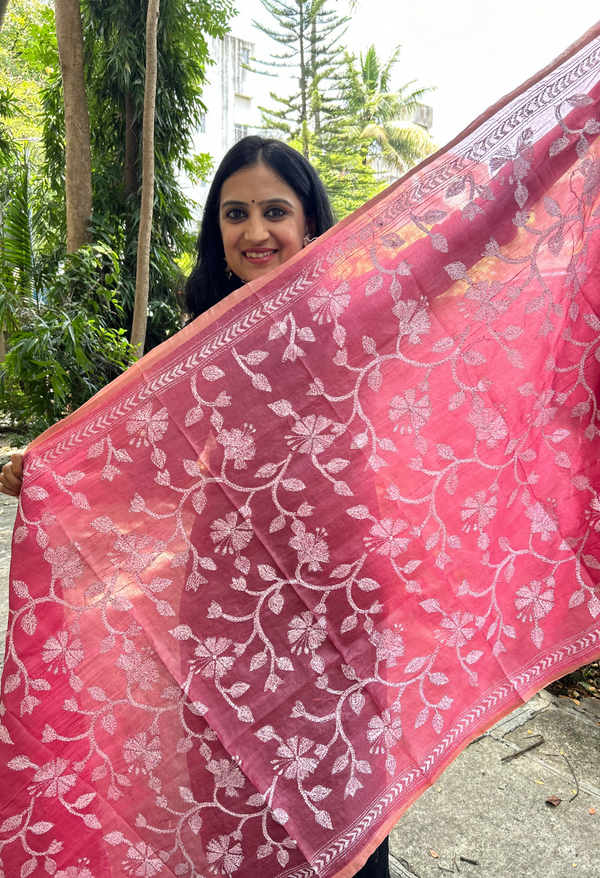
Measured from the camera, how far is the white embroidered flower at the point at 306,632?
40.9 inches

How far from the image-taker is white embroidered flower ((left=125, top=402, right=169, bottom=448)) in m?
1.06

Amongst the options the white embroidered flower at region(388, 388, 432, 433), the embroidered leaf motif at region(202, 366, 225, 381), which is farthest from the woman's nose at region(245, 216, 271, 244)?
the white embroidered flower at region(388, 388, 432, 433)

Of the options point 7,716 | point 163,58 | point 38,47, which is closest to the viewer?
point 7,716

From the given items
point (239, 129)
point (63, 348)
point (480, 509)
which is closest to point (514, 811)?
point (480, 509)

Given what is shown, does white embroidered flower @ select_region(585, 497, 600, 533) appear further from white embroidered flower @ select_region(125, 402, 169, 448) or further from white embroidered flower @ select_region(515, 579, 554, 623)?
white embroidered flower @ select_region(125, 402, 169, 448)

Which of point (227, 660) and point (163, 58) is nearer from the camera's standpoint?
point (227, 660)

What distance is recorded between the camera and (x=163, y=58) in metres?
6.50

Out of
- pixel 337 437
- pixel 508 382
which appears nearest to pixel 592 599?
pixel 508 382

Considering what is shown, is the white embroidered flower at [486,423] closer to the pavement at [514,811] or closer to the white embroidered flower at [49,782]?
the white embroidered flower at [49,782]

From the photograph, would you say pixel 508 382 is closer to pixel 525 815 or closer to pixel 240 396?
pixel 240 396

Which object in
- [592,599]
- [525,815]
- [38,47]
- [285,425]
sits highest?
[38,47]

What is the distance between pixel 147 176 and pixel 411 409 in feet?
14.1

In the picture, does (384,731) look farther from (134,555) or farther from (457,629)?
(134,555)

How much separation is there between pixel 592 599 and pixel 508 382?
0.41 m
